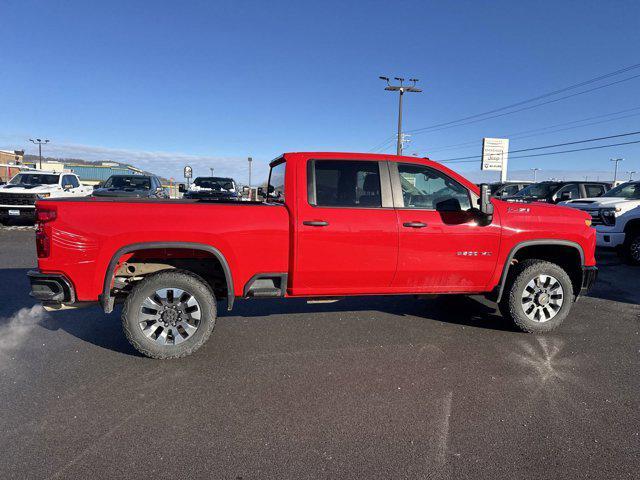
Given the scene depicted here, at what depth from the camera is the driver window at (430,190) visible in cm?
414

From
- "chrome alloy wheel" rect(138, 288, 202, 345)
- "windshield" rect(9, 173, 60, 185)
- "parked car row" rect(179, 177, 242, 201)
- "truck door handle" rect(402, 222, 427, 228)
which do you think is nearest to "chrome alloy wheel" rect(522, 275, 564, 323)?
"truck door handle" rect(402, 222, 427, 228)

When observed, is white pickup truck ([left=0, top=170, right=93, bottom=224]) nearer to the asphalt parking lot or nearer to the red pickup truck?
the asphalt parking lot

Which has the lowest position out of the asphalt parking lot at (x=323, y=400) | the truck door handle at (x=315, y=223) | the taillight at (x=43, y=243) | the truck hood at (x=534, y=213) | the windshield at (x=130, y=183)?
the asphalt parking lot at (x=323, y=400)

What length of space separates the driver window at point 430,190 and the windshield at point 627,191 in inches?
304

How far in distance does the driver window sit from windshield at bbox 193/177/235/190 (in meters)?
13.8

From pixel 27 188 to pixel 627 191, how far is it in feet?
56.5

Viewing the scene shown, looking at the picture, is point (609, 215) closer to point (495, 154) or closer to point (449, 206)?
point (449, 206)

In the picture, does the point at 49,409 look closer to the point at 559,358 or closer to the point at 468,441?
the point at 468,441

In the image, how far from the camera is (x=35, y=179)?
14.1 metres

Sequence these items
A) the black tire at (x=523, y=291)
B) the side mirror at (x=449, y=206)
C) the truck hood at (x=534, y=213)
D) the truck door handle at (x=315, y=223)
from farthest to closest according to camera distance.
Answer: the black tire at (x=523, y=291)
the truck hood at (x=534, y=213)
the side mirror at (x=449, y=206)
the truck door handle at (x=315, y=223)

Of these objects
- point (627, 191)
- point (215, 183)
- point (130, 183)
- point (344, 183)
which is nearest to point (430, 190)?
point (344, 183)

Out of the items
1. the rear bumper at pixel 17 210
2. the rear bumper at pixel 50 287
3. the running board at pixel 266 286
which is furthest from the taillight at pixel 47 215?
the rear bumper at pixel 17 210

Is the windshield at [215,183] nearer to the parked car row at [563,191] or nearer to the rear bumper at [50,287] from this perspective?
the parked car row at [563,191]

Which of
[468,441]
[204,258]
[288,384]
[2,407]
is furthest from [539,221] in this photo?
[2,407]
